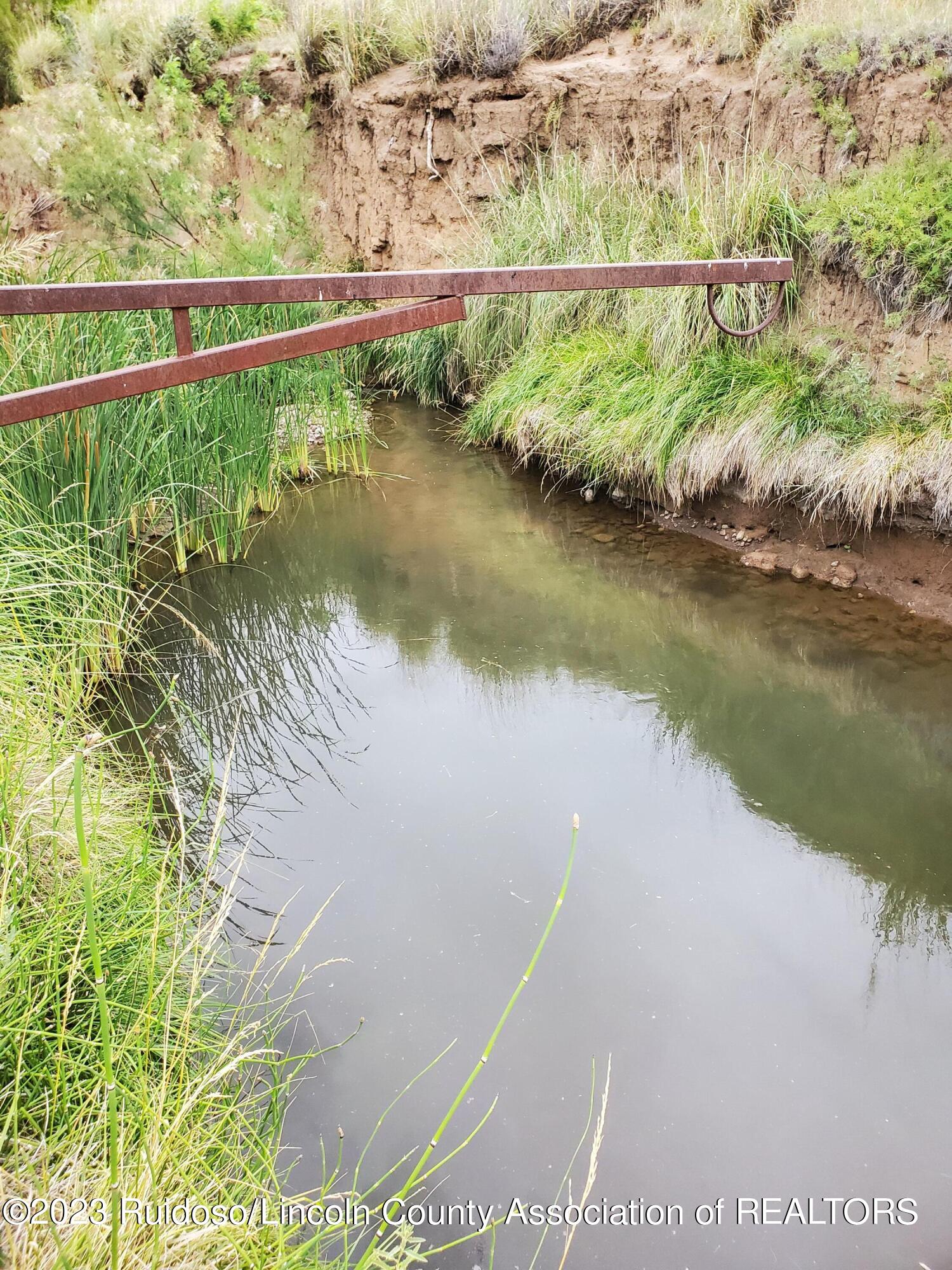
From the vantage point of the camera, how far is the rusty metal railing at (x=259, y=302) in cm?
245

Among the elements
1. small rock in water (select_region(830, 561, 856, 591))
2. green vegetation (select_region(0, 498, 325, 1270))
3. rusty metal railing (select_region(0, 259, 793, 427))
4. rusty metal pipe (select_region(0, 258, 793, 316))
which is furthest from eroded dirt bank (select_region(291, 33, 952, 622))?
green vegetation (select_region(0, 498, 325, 1270))

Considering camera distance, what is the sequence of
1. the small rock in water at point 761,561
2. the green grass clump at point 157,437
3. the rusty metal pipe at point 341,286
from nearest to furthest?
the rusty metal pipe at point 341,286
the green grass clump at point 157,437
the small rock in water at point 761,561

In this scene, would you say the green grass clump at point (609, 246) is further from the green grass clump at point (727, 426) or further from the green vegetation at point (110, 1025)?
the green vegetation at point (110, 1025)

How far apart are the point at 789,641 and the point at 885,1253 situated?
2.79 metres

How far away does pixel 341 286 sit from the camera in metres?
2.68

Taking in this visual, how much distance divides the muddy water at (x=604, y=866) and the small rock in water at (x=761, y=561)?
5.5 inches

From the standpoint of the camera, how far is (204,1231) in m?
1.24

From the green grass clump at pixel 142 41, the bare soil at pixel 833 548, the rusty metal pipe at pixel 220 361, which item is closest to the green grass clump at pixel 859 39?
the bare soil at pixel 833 548

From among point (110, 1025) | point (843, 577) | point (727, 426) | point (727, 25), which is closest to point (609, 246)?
point (727, 25)

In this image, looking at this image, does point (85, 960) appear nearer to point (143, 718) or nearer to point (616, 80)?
point (143, 718)

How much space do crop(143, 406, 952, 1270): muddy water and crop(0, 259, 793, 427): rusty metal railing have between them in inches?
60.1

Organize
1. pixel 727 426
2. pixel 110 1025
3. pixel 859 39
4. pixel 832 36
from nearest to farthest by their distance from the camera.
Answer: pixel 110 1025, pixel 727 426, pixel 859 39, pixel 832 36

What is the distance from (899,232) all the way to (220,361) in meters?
3.97

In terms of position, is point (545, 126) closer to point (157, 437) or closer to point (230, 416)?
point (230, 416)
